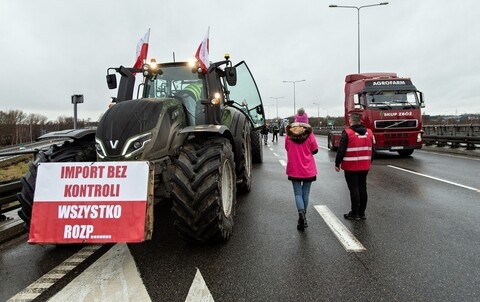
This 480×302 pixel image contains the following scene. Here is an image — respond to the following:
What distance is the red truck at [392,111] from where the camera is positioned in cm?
1429

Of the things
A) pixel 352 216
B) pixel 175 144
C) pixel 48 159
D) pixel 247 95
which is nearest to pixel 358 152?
pixel 352 216

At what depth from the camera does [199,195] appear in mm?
4012

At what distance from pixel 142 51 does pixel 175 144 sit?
206 centimetres

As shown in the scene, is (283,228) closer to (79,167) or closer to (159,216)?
(159,216)

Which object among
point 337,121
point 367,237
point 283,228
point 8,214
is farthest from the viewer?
point 337,121

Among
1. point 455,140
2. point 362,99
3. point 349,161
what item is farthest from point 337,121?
point 349,161

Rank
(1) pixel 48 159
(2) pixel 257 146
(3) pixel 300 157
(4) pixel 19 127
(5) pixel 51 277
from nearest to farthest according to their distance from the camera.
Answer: (5) pixel 51 277 → (1) pixel 48 159 → (3) pixel 300 157 → (2) pixel 257 146 → (4) pixel 19 127

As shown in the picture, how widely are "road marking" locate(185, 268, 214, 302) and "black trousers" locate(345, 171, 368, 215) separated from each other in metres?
3.14

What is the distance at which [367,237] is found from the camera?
4.83 m

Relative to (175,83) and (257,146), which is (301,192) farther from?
(257,146)

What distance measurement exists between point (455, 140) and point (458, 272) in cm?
1725

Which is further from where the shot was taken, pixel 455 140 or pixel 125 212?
pixel 455 140

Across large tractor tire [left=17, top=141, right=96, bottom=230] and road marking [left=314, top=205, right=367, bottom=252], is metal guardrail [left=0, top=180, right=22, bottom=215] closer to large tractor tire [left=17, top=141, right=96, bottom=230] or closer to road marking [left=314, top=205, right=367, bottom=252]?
large tractor tire [left=17, top=141, right=96, bottom=230]

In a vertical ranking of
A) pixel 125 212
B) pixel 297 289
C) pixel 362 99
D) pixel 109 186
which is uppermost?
pixel 362 99
